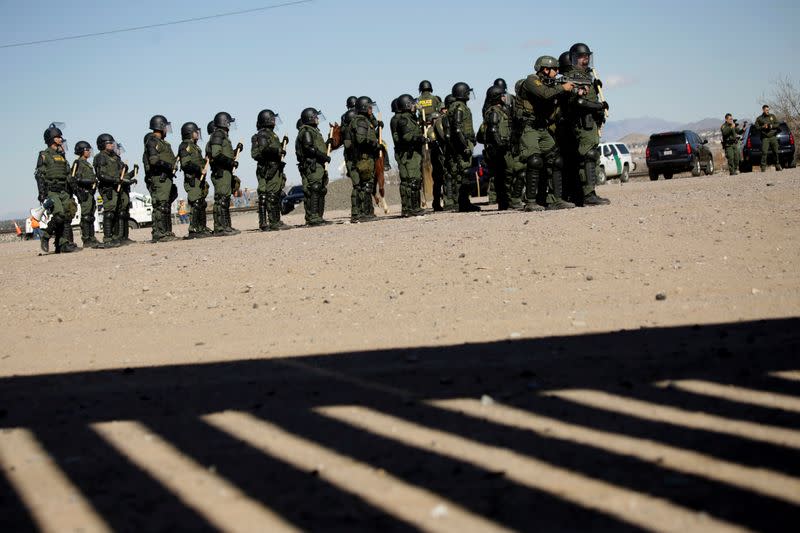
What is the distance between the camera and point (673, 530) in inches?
133

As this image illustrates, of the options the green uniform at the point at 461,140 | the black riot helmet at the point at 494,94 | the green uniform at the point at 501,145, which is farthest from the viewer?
the green uniform at the point at 461,140

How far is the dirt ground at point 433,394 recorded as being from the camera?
12.6 ft

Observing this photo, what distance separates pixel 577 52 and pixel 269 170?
7.34 metres

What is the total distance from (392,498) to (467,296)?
16.2ft

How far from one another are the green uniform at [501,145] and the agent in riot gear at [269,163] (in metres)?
4.39

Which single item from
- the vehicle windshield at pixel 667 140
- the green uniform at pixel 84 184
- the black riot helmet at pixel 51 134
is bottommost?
the green uniform at pixel 84 184

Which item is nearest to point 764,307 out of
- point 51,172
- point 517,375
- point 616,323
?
point 616,323

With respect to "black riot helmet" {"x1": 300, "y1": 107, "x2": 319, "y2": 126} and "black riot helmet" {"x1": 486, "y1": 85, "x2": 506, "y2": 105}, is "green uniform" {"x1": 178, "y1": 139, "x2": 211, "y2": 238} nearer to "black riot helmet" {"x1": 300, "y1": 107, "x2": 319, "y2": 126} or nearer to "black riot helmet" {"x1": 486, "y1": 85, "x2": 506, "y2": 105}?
"black riot helmet" {"x1": 300, "y1": 107, "x2": 319, "y2": 126}

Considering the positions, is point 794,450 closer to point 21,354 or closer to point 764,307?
point 764,307

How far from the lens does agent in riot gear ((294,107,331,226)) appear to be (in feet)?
63.8

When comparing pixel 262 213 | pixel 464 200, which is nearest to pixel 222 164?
pixel 262 213

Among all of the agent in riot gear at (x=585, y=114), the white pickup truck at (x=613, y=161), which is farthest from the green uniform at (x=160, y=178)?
the white pickup truck at (x=613, y=161)

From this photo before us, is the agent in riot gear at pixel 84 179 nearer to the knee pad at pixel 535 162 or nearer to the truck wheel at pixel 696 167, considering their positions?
the knee pad at pixel 535 162

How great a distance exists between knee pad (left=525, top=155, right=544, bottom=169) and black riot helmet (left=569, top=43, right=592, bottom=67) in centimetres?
161
